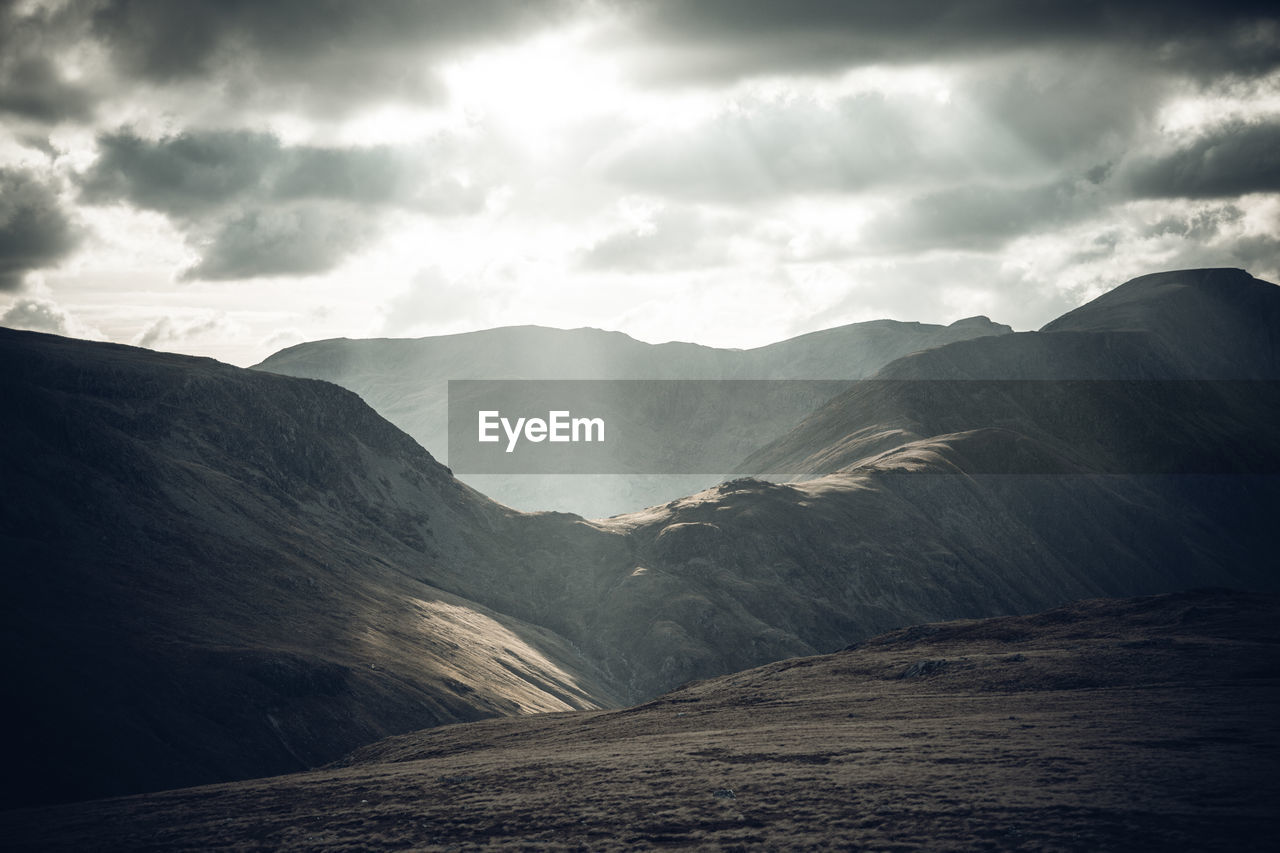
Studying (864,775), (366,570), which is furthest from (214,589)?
(864,775)

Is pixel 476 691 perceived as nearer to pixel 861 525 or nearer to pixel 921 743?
pixel 921 743

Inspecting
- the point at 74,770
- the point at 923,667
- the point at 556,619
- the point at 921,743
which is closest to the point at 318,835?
the point at 921,743

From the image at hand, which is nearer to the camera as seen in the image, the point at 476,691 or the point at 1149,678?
the point at 1149,678

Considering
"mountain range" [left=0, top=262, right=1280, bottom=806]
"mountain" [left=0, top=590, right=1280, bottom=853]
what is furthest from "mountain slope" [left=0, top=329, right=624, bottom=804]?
"mountain" [left=0, top=590, right=1280, bottom=853]

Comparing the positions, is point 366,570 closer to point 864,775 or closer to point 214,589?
point 214,589

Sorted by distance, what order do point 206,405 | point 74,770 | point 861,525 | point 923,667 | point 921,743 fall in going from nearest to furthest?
point 921,743, point 923,667, point 74,770, point 206,405, point 861,525

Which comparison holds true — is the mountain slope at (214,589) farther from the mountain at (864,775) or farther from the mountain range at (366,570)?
the mountain at (864,775)
